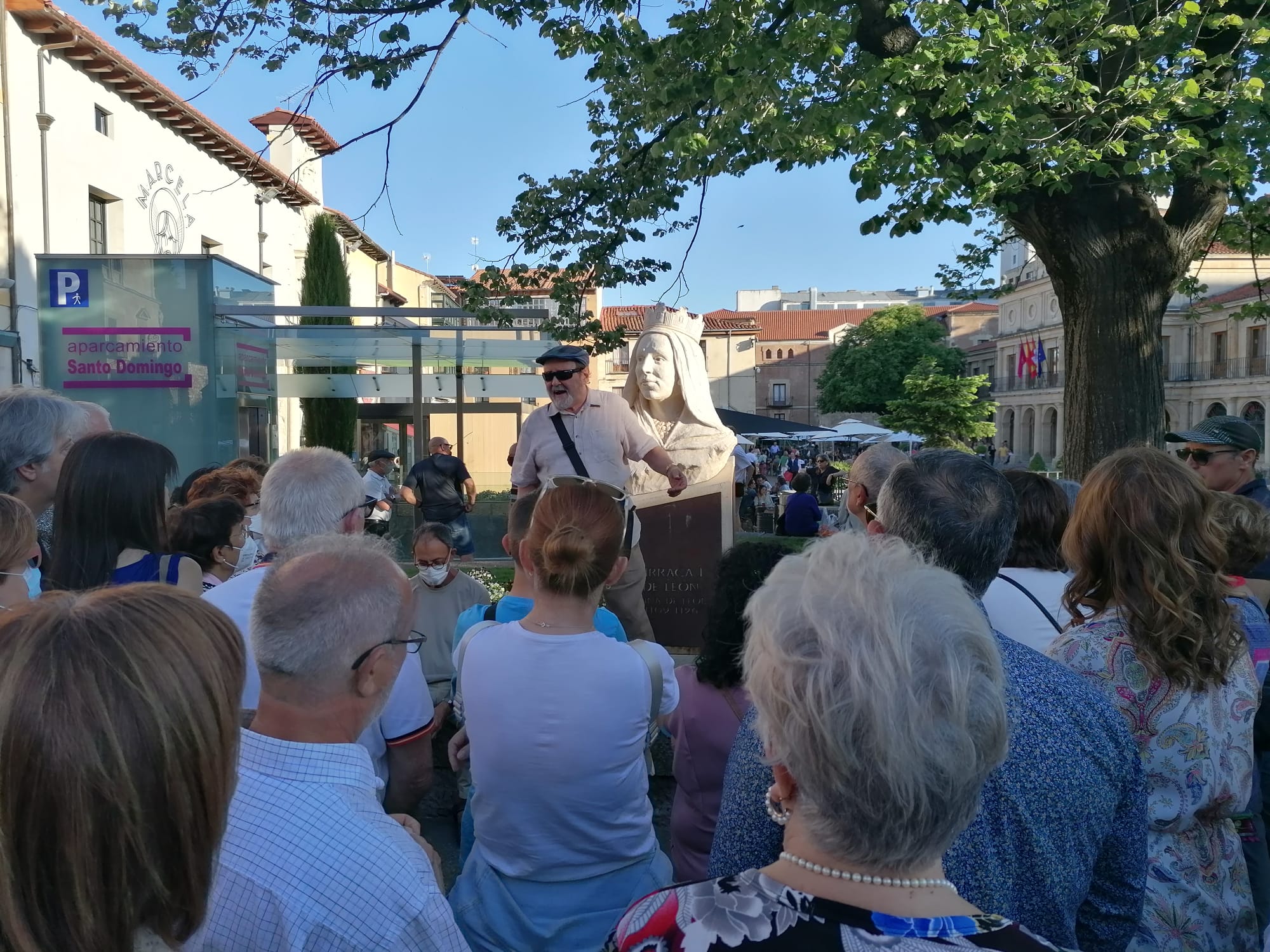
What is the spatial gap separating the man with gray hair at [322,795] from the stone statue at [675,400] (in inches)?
167

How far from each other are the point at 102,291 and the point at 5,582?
34.8 ft

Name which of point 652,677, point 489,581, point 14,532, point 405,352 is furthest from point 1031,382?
point 14,532

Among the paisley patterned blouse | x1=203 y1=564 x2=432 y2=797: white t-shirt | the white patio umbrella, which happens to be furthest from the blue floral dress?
the white patio umbrella

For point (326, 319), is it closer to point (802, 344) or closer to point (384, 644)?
point (384, 644)

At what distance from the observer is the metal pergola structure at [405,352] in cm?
1105

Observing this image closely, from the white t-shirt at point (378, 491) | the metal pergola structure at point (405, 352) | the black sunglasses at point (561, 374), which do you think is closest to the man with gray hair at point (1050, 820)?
the black sunglasses at point (561, 374)

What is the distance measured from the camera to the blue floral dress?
6.70ft

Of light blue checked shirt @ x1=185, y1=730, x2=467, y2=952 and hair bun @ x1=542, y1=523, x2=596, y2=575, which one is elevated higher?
hair bun @ x1=542, y1=523, x2=596, y2=575

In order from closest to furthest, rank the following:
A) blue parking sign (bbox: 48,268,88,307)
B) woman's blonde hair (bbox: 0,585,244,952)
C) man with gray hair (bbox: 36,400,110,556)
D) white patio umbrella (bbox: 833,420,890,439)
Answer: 1. woman's blonde hair (bbox: 0,585,244,952)
2. man with gray hair (bbox: 36,400,110,556)
3. blue parking sign (bbox: 48,268,88,307)
4. white patio umbrella (bbox: 833,420,890,439)

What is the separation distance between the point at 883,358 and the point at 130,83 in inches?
2156

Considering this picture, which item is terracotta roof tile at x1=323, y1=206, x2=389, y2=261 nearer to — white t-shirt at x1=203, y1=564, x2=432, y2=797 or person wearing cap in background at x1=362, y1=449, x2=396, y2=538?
person wearing cap in background at x1=362, y1=449, x2=396, y2=538

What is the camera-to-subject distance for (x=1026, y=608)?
2.50 m

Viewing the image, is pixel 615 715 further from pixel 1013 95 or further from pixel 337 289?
pixel 337 289

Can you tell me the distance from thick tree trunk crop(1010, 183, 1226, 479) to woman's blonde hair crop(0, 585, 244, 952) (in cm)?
690
